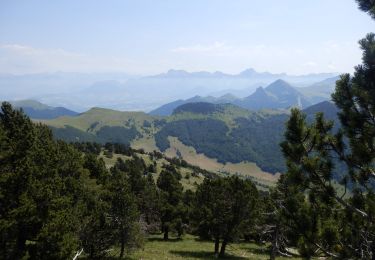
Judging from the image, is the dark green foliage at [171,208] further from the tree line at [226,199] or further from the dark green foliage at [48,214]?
the dark green foliage at [48,214]

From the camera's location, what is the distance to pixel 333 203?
12.8m

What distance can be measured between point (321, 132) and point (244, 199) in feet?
115

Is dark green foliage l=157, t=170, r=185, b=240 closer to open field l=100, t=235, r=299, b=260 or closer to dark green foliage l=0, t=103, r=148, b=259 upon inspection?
open field l=100, t=235, r=299, b=260

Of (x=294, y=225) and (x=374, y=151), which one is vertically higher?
(x=374, y=151)

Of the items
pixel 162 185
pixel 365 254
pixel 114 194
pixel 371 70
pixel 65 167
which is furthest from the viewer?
pixel 162 185

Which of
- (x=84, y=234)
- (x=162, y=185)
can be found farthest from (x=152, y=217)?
(x=84, y=234)

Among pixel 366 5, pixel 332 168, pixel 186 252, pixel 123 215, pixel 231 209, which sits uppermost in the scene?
pixel 366 5

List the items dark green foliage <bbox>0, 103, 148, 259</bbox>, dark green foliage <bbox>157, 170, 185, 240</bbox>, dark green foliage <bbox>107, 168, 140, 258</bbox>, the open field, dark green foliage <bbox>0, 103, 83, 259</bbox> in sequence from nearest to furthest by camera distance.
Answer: dark green foliage <bbox>0, 103, 83, 259</bbox> < dark green foliage <bbox>0, 103, 148, 259</bbox> < dark green foliage <bbox>107, 168, 140, 258</bbox> < the open field < dark green foliage <bbox>157, 170, 185, 240</bbox>

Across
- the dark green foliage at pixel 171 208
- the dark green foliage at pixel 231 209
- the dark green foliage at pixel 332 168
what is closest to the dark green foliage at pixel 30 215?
the dark green foliage at pixel 332 168

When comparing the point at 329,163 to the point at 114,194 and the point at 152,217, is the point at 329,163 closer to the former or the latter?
the point at 114,194

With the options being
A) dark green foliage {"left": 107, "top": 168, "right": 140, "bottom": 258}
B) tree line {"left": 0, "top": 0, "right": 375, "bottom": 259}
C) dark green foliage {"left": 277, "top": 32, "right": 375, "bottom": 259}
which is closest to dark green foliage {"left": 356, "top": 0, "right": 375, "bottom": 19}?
tree line {"left": 0, "top": 0, "right": 375, "bottom": 259}

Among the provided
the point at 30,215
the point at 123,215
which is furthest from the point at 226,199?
the point at 30,215

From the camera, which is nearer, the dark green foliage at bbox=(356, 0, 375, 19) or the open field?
the dark green foliage at bbox=(356, 0, 375, 19)

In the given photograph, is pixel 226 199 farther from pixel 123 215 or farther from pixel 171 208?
pixel 171 208
